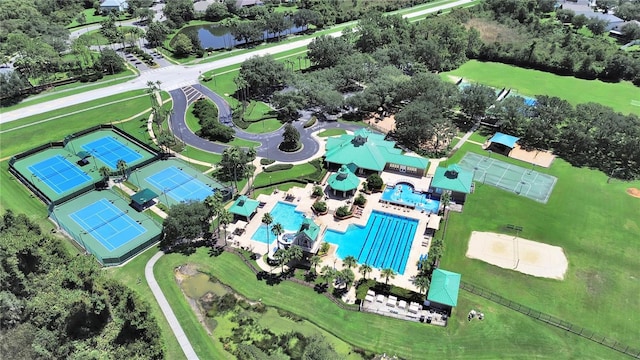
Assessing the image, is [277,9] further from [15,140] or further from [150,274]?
[150,274]

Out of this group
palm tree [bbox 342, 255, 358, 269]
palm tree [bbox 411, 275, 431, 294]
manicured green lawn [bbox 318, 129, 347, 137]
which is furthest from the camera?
manicured green lawn [bbox 318, 129, 347, 137]

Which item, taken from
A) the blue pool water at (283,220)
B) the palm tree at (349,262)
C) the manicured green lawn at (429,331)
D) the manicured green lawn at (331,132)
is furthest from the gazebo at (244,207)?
the manicured green lawn at (331,132)

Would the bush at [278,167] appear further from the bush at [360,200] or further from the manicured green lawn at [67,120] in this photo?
the manicured green lawn at [67,120]

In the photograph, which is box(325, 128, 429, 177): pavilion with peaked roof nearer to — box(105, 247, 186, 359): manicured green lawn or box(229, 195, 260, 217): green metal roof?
box(229, 195, 260, 217): green metal roof

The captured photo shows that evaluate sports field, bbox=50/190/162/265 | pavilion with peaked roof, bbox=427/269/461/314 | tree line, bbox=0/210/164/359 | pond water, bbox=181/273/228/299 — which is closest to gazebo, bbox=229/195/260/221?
sports field, bbox=50/190/162/265

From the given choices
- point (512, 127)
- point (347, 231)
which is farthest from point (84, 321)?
point (512, 127)

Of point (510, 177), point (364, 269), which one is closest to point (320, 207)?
point (364, 269)

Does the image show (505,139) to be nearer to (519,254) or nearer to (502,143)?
(502,143)

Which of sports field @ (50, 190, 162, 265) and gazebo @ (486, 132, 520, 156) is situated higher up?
sports field @ (50, 190, 162, 265)
